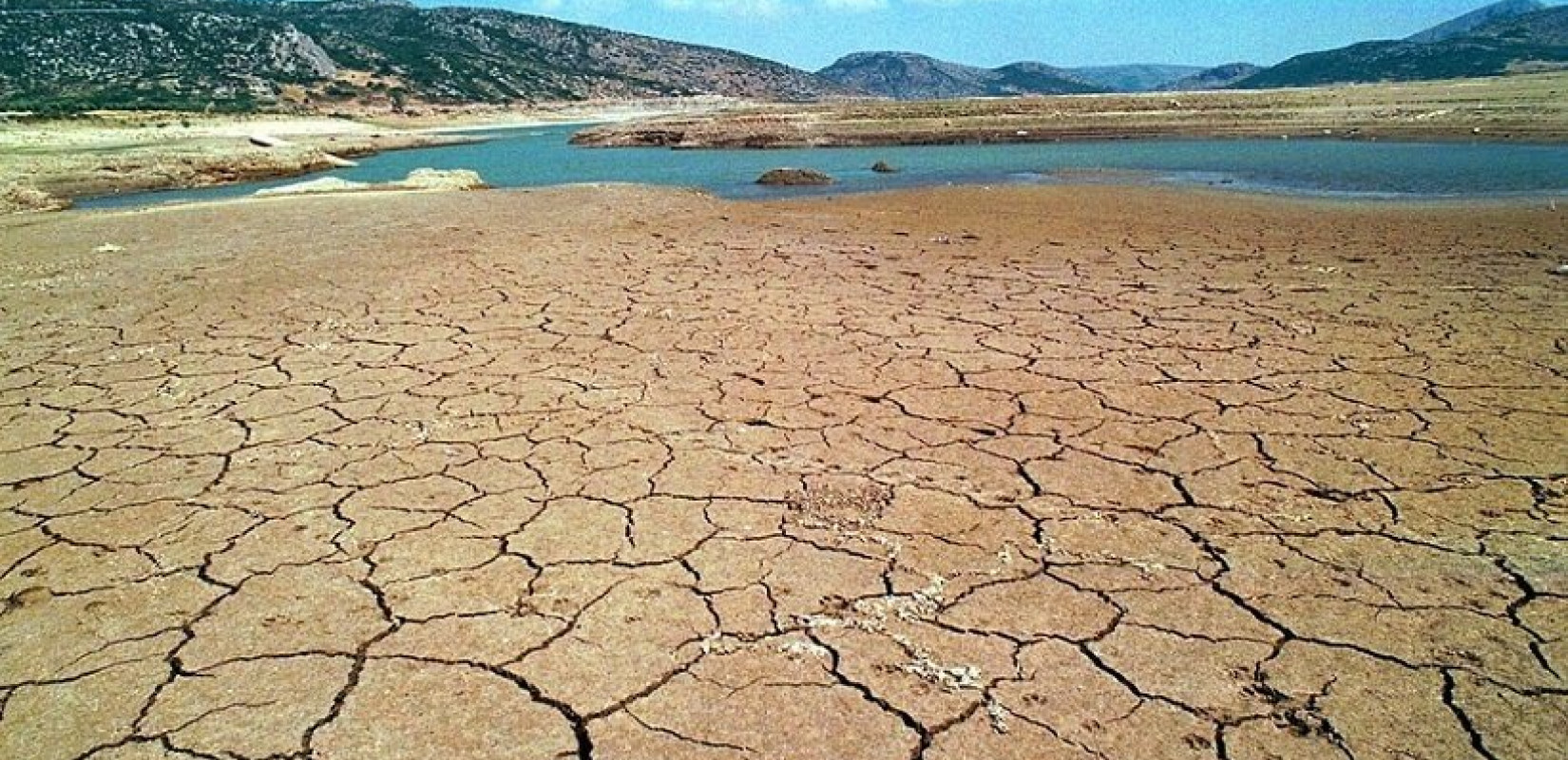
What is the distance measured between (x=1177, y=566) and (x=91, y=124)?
41.7 m

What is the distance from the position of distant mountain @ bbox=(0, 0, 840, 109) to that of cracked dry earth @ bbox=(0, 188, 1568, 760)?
51.1 meters

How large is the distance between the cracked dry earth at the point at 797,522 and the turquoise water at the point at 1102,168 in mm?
7790

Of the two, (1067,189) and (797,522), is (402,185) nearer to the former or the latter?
(1067,189)

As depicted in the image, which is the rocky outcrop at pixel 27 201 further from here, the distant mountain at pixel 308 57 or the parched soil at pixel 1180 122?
the distant mountain at pixel 308 57

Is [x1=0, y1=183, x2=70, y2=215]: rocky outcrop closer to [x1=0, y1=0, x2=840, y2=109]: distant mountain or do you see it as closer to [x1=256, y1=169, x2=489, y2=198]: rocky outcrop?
[x1=256, y1=169, x2=489, y2=198]: rocky outcrop

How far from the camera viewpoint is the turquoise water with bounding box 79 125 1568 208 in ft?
42.7

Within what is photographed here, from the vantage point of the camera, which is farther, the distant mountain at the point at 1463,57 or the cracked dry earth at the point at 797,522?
the distant mountain at the point at 1463,57

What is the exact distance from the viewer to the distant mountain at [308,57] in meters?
52.8

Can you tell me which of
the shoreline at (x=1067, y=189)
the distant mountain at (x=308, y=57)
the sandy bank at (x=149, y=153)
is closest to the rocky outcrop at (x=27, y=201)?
the sandy bank at (x=149, y=153)

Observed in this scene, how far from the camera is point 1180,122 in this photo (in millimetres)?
29516

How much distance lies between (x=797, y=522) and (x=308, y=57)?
254 ft

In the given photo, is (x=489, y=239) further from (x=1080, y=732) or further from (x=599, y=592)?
(x=1080, y=732)

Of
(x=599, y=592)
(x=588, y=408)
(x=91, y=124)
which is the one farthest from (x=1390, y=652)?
(x=91, y=124)

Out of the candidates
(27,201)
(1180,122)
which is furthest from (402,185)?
(1180,122)
